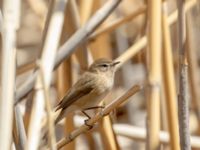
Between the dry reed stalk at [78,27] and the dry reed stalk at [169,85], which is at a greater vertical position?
the dry reed stalk at [78,27]

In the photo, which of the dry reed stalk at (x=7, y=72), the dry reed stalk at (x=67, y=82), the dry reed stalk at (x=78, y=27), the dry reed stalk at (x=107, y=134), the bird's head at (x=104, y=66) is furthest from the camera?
the bird's head at (x=104, y=66)

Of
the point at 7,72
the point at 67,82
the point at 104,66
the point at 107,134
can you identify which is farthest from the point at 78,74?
the point at 7,72

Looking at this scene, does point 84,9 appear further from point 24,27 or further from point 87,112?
point 24,27

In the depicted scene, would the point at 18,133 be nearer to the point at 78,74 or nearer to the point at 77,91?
the point at 77,91

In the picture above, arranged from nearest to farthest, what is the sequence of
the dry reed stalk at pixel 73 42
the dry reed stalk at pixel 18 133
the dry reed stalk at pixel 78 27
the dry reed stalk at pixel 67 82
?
the dry reed stalk at pixel 18 133, the dry reed stalk at pixel 73 42, the dry reed stalk at pixel 78 27, the dry reed stalk at pixel 67 82

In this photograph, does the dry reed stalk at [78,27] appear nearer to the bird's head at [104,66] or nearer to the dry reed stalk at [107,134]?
the bird's head at [104,66]

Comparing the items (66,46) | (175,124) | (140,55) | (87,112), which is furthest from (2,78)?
(140,55)

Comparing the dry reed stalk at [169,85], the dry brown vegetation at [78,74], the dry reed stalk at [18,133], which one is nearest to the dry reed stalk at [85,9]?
the dry brown vegetation at [78,74]

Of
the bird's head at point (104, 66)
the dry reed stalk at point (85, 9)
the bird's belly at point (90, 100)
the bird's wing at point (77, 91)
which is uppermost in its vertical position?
the dry reed stalk at point (85, 9)
